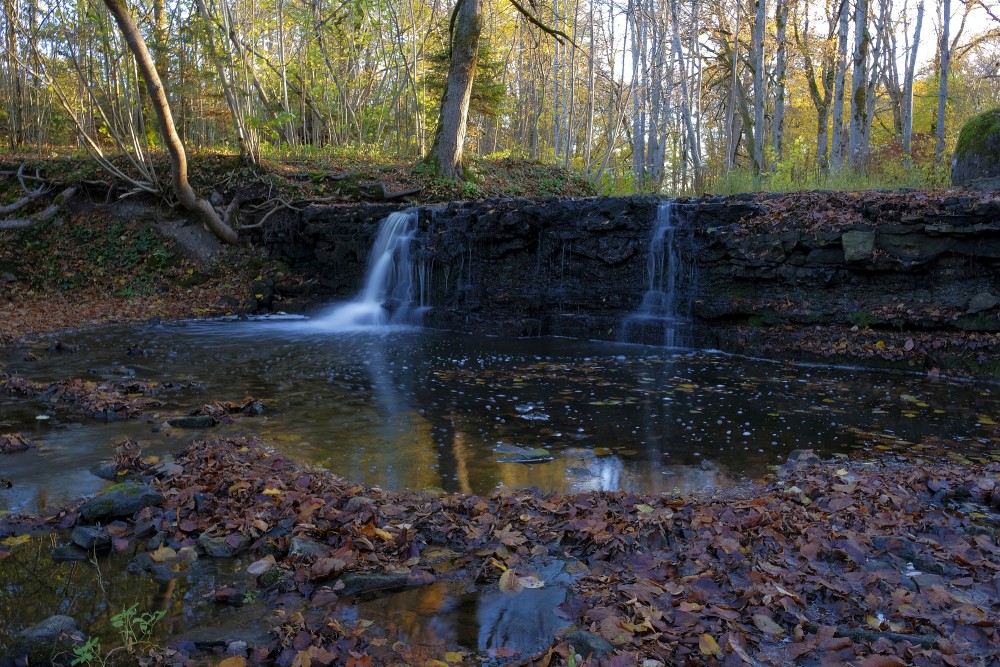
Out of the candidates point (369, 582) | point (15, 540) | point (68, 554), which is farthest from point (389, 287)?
point (369, 582)

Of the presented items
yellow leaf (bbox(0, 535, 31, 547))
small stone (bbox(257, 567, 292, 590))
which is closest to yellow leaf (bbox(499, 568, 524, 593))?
small stone (bbox(257, 567, 292, 590))

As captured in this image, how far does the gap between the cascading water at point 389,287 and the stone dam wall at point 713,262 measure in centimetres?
28

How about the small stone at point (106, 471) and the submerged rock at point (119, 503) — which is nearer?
the submerged rock at point (119, 503)

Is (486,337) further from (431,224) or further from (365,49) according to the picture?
(365,49)

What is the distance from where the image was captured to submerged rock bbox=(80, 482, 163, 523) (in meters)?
3.82

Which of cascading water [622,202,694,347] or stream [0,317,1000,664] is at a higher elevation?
cascading water [622,202,694,347]

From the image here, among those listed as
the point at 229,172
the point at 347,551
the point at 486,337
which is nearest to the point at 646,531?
the point at 347,551

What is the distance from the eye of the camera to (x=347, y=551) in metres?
3.36

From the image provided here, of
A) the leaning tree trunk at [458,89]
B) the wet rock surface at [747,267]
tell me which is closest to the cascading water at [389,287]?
the wet rock surface at [747,267]

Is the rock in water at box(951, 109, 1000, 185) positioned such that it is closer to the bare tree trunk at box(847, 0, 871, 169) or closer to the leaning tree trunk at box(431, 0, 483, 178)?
the bare tree trunk at box(847, 0, 871, 169)

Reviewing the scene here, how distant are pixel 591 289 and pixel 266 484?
9251 mm

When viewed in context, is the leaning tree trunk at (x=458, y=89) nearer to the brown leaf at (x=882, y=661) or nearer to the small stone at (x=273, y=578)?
the small stone at (x=273, y=578)

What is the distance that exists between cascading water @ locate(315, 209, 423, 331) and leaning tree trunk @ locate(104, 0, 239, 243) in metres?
4.12

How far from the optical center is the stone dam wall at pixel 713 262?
990 centimetres
